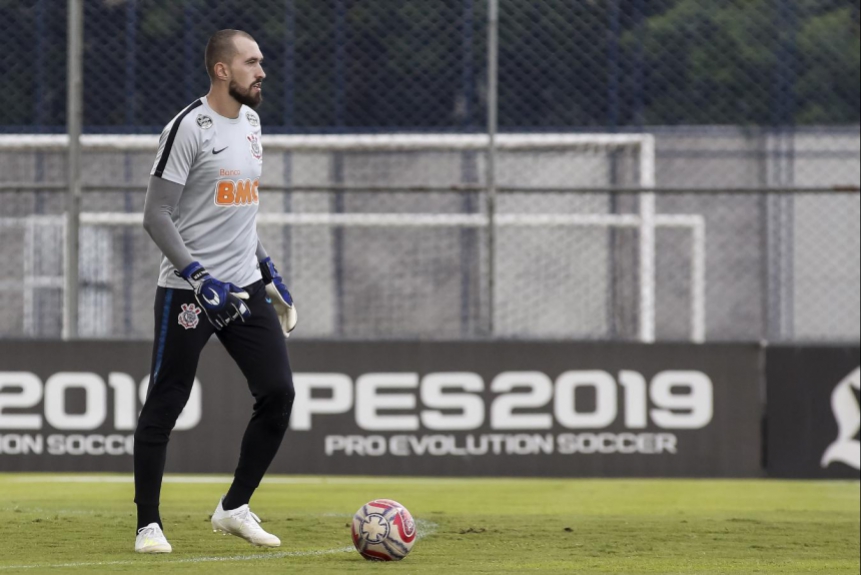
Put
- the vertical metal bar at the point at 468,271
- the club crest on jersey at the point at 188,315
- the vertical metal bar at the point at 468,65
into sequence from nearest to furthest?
the club crest on jersey at the point at 188,315 → the vertical metal bar at the point at 468,65 → the vertical metal bar at the point at 468,271

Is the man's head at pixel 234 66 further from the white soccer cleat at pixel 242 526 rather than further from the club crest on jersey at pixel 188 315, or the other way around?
the white soccer cleat at pixel 242 526

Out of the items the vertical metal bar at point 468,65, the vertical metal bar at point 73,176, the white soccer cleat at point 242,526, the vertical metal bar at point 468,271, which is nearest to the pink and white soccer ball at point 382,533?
the white soccer cleat at point 242,526

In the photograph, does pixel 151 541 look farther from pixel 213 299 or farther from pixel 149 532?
pixel 213 299

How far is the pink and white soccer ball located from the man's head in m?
1.72

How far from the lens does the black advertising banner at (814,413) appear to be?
906 centimetres

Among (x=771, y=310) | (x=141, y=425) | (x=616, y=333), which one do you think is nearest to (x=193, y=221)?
(x=141, y=425)

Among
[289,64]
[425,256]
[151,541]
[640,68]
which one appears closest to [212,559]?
[151,541]

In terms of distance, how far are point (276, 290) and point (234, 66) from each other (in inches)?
39.5

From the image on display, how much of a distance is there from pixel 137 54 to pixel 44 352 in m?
8.30

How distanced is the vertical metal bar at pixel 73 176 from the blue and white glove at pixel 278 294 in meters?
3.71

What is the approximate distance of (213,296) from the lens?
206 inches

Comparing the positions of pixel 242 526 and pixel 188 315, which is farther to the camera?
pixel 242 526

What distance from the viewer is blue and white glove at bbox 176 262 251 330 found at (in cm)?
523

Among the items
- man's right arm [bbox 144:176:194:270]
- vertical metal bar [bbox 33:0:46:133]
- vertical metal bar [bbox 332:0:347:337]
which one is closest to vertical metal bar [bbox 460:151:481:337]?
vertical metal bar [bbox 332:0:347:337]
